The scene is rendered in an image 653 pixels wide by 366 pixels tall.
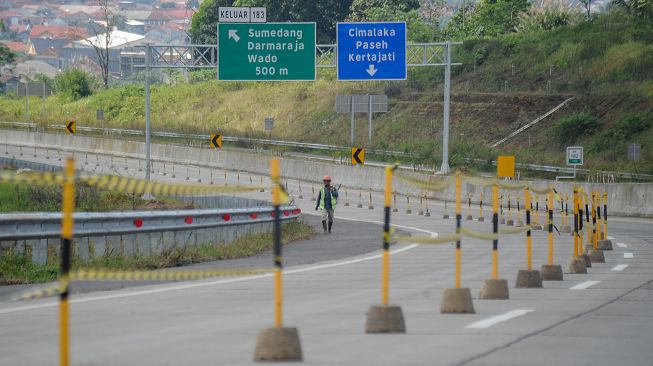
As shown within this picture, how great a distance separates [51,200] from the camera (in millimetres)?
32688

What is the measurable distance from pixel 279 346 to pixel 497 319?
433 centimetres

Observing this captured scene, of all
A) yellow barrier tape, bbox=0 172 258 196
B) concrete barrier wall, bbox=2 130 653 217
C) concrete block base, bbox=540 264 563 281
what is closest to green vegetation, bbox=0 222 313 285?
concrete block base, bbox=540 264 563 281

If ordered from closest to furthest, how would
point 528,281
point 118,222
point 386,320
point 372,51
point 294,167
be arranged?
point 386,320
point 528,281
point 118,222
point 372,51
point 294,167

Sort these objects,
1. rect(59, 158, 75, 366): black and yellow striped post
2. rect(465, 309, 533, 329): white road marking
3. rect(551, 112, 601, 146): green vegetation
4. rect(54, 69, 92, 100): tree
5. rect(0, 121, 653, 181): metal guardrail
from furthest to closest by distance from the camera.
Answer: rect(54, 69, 92, 100): tree, rect(551, 112, 601, 146): green vegetation, rect(0, 121, 653, 181): metal guardrail, rect(465, 309, 533, 329): white road marking, rect(59, 158, 75, 366): black and yellow striped post

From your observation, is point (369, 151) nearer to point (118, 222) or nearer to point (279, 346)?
point (118, 222)

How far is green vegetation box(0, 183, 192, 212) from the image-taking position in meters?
31.9

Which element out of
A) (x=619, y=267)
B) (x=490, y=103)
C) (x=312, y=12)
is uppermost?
(x=312, y=12)

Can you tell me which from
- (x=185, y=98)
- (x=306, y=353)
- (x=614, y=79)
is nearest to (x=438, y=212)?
(x=614, y=79)

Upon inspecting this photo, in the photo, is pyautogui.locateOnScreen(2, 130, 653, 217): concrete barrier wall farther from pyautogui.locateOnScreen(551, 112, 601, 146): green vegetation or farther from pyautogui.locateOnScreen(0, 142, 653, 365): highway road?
pyautogui.locateOnScreen(0, 142, 653, 365): highway road

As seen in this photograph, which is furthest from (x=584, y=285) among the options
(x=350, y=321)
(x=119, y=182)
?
(x=119, y=182)

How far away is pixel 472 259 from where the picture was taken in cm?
2523

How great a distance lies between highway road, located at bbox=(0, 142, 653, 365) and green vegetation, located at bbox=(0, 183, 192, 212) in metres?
11.2

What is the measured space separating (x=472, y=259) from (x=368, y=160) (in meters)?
46.6

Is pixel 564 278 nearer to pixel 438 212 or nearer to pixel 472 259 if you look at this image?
pixel 472 259
